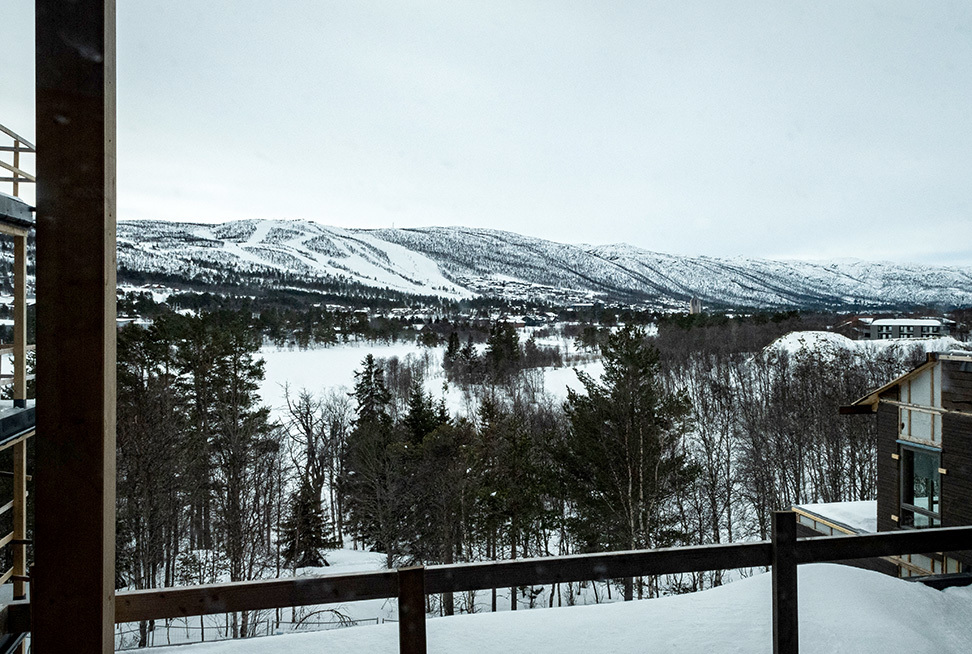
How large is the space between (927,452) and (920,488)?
75 cm

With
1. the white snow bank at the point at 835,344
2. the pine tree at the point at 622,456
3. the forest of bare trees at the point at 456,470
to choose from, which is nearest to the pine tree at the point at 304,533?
the forest of bare trees at the point at 456,470

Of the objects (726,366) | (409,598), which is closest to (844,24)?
(409,598)

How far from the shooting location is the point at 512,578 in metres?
2.04

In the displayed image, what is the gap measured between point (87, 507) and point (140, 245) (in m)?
178

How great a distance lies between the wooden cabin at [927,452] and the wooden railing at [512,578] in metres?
6.90

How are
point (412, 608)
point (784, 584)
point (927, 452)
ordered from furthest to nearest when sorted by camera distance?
point (927, 452), point (784, 584), point (412, 608)

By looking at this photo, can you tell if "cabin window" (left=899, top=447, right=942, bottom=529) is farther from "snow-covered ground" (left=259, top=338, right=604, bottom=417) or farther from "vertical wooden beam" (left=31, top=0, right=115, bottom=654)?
"snow-covered ground" (left=259, top=338, right=604, bottom=417)

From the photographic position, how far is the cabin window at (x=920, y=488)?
8.91 meters

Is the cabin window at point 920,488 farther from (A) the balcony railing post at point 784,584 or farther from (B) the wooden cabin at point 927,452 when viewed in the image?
(A) the balcony railing post at point 784,584

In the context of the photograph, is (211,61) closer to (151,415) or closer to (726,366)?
(151,415)

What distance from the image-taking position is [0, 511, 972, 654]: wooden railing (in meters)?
1.85

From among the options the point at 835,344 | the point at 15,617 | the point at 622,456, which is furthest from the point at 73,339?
the point at 835,344

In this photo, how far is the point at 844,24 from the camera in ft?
26.8

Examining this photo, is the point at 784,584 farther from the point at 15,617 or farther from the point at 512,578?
the point at 15,617
